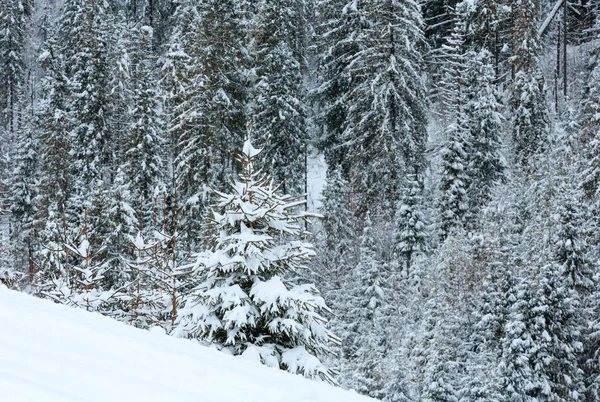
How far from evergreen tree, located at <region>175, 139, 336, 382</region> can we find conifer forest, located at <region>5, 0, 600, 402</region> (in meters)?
0.04

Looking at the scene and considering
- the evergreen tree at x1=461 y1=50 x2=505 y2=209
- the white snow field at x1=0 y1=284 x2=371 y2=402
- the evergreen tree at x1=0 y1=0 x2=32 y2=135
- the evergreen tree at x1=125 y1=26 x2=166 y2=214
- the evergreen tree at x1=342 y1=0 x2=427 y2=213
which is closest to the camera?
the white snow field at x1=0 y1=284 x2=371 y2=402

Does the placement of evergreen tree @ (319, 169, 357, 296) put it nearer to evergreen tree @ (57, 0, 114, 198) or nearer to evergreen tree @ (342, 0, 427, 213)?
evergreen tree @ (342, 0, 427, 213)

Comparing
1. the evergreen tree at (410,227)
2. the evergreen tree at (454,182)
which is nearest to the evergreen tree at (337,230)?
the evergreen tree at (410,227)

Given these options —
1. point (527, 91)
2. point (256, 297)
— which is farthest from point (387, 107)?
point (256, 297)

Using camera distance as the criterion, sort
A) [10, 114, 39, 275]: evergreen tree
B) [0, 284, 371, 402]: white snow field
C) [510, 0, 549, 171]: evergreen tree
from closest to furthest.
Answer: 1. [0, 284, 371, 402]: white snow field
2. [510, 0, 549, 171]: evergreen tree
3. [10, 114, 39, 275]: evergreen tree

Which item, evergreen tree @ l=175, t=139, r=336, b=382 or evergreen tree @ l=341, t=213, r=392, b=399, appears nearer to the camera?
evergreen tree @ l=175, t=139, r=336, b=382

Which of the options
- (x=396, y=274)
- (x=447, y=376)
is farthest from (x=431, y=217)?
(x=447, y=376)

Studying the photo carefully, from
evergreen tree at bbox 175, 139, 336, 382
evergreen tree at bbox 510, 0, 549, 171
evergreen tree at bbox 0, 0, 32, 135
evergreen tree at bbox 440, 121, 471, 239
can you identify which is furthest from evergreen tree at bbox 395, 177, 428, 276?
evergreen tree at bbox 0, 0, 32, 135

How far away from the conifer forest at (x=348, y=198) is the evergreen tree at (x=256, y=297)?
0.04m

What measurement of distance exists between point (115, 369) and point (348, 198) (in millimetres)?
29574

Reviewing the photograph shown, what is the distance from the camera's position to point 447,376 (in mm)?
20078

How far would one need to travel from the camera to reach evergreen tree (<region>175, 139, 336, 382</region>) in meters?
8.66

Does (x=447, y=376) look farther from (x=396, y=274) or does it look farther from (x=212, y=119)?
(x=212, y=119)

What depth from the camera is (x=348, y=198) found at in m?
33.9
